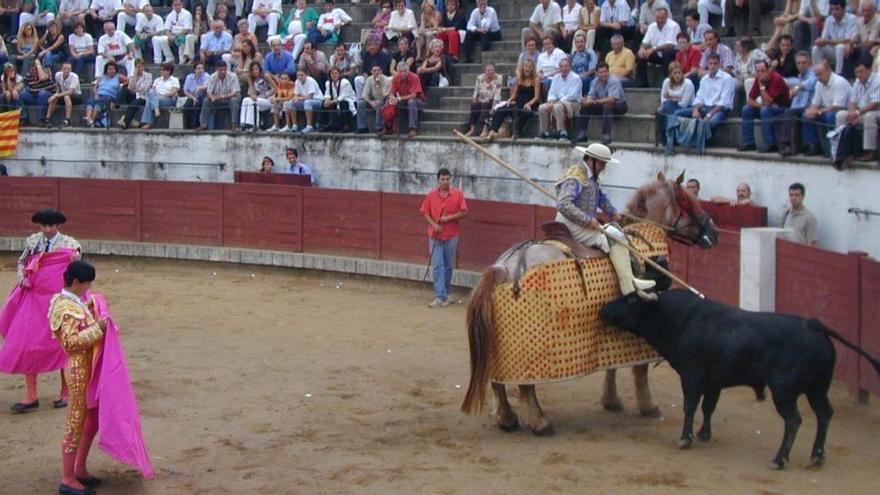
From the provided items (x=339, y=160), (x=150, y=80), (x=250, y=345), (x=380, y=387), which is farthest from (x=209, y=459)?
(x=150, y=80)

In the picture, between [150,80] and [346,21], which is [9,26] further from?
[346,21]

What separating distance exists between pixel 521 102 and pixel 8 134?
7976 mm

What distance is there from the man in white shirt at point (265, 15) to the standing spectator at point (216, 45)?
411 millimetres

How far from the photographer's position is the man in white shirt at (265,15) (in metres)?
21.1

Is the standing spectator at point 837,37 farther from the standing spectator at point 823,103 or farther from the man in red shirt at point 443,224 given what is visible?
the man in red shirt at point 443,224

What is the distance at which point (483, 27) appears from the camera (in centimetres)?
1911

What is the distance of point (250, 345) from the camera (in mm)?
12305

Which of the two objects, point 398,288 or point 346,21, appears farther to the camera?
point 346,21

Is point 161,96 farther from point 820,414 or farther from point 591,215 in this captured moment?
point 820,414

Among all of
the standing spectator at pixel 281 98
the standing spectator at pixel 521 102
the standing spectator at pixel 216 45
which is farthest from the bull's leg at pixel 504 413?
the standing spectator at pixel 216 45

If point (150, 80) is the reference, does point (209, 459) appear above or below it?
below

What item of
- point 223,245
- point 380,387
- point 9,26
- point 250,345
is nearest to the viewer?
point 380,387

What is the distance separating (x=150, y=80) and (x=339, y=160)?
3.66 metres

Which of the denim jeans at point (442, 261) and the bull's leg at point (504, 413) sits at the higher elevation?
the denim jeans at point (442, 261)
